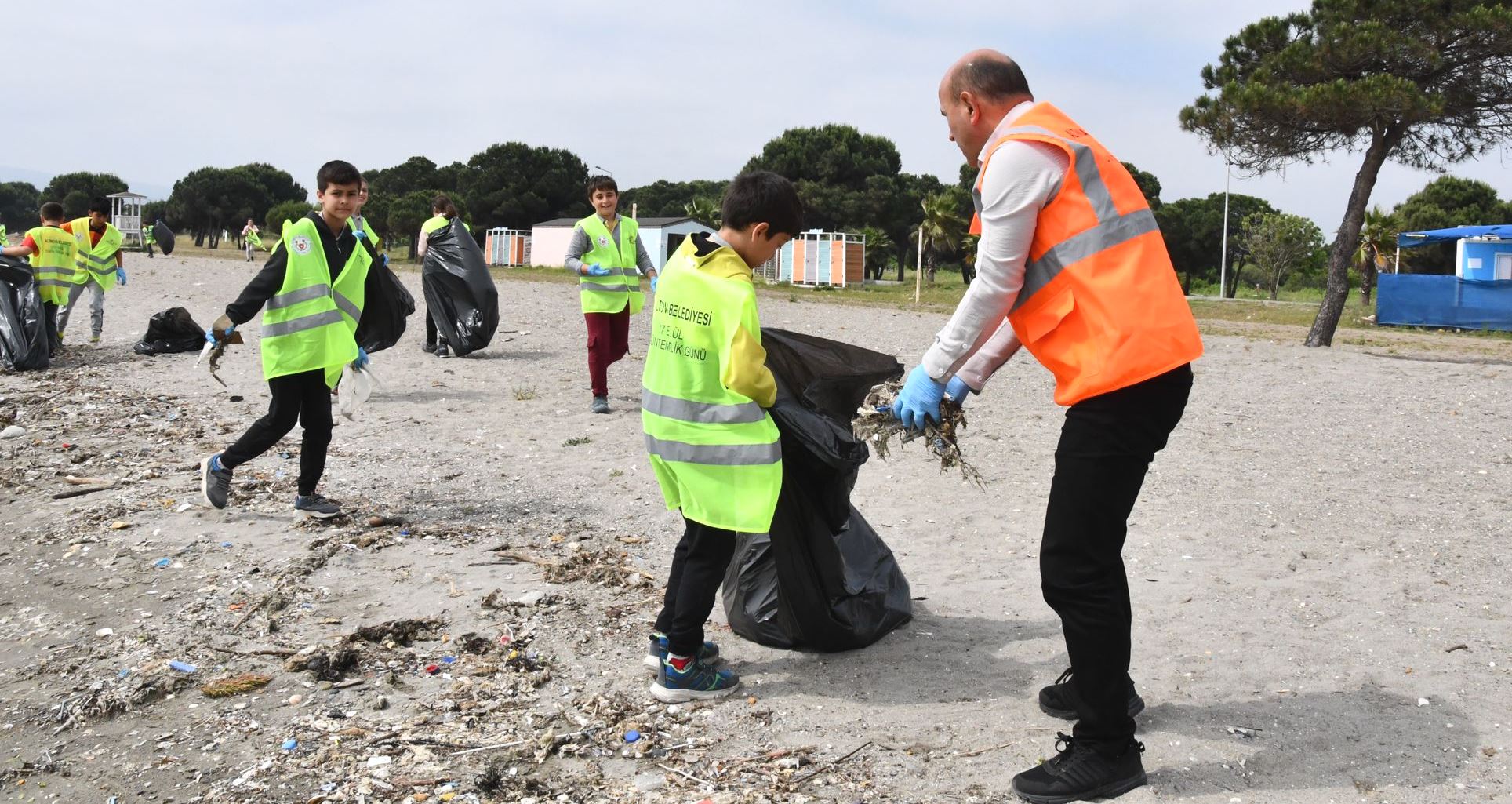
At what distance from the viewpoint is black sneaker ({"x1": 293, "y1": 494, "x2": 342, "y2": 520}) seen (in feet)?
17.7

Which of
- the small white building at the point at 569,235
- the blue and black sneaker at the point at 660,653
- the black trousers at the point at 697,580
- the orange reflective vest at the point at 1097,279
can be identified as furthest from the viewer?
the small white building at the point at 569,235

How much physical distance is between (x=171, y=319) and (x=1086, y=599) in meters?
10.9

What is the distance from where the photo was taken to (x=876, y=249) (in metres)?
46.2

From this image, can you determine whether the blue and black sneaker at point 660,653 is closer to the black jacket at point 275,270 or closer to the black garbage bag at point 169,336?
the black jacket at point 275,270

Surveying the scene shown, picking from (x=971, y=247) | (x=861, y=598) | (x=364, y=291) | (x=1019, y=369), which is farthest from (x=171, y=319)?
(x=971, y=247)

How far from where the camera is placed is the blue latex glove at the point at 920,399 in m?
2.94

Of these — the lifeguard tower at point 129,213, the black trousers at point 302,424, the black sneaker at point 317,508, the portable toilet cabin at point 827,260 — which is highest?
the lifeguard tower at point 129,213

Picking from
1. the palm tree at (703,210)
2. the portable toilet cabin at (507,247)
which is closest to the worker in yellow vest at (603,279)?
the palm tree at (703,210)

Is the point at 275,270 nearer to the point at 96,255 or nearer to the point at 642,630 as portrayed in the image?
the point at 642,630

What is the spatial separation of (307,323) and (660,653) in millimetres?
2616

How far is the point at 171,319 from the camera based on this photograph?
1131 centimetres

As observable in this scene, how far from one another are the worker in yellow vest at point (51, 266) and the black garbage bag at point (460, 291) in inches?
148

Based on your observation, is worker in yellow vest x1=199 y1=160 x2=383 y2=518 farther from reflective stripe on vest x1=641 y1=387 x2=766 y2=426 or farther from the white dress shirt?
the white dress shirt

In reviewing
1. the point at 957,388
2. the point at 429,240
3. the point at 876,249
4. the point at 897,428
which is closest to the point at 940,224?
the point at 876,249
